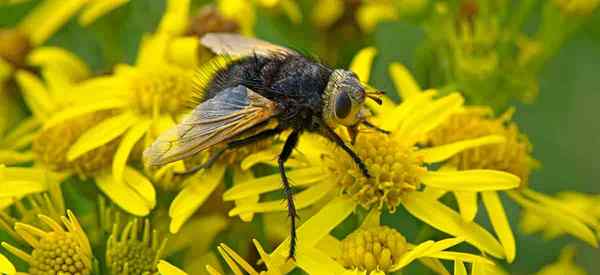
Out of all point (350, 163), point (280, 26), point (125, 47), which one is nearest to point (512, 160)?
point (350, 163)

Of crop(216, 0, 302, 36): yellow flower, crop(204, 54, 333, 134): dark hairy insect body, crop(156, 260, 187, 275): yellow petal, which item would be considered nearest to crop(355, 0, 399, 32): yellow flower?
crop(216, 0, 302, 36): yellow flower

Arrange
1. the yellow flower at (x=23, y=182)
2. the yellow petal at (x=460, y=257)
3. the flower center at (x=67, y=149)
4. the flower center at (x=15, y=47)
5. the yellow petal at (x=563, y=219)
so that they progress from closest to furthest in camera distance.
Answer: the yellow petal at (x=460, y=257), the yellow flower at (x=23, y=182), the yellow petal at (x=563, y=219), the flower center at (x=67, y=149), the flower center at (x=15, y=47)

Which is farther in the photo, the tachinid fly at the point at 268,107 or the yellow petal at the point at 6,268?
the tachinid fly at the point at 268,107

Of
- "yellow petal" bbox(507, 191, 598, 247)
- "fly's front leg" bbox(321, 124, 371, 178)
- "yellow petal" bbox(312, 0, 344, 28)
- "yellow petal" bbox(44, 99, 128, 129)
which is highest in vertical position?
"yellow petal" bbox(312, 0, 344, 28)

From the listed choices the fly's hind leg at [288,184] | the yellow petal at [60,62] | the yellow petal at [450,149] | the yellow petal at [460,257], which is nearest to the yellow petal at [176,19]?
the yellow petal at [60,62]

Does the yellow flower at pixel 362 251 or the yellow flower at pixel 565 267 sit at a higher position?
the yellow flower at pixel 362 251

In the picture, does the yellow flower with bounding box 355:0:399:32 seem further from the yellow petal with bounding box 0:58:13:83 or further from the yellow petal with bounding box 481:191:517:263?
the yellow petal with bounding box 0:58:13:83

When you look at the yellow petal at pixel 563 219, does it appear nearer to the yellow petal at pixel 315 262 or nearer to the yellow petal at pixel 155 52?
the yellow petal at pixel 315 262

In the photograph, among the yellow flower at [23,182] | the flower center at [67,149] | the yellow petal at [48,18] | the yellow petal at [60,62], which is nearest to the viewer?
the yellow flower at [23,182]

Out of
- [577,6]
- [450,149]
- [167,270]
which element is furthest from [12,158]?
[577,6]
